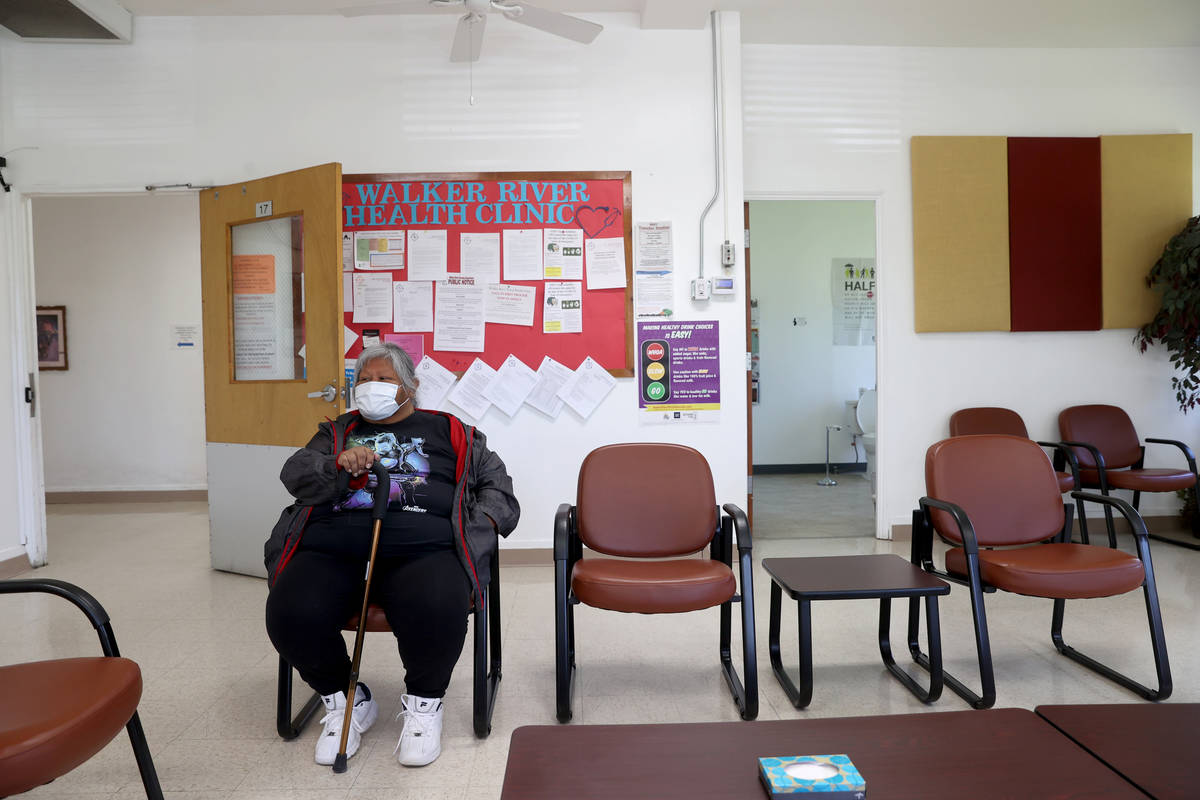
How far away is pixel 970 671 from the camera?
2746 mm

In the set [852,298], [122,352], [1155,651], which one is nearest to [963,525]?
[1155,651]

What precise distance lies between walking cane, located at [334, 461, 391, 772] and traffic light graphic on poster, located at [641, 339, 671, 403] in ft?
7.26

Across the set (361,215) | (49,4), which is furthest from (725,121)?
(49,4)

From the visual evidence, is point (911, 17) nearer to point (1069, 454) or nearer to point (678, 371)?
point (678, 371)

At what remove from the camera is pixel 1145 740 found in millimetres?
1334

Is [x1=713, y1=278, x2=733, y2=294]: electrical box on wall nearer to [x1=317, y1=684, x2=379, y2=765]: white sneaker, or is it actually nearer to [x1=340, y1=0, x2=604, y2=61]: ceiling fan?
[x1=340, y1=0, x2=604, y2=61]: ceiling fan

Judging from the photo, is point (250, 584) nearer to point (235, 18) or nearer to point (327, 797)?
point (327, 797)

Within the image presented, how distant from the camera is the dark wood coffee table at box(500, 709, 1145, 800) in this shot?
1.22 m

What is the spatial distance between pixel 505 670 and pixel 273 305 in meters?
2.43

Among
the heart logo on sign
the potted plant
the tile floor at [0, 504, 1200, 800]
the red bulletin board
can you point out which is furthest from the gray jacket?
the potted plant

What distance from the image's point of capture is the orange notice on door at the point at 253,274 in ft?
13.3

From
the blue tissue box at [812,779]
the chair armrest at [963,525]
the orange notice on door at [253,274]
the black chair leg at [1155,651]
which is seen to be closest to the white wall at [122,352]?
the orange notice on door at [253,274]

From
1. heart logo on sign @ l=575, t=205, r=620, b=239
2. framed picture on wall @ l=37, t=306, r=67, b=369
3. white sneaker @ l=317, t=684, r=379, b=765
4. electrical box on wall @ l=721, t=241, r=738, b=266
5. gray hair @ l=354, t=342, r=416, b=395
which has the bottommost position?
white sneaker @ l=317, t=684, r=379, b=765

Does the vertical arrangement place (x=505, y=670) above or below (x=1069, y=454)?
below
